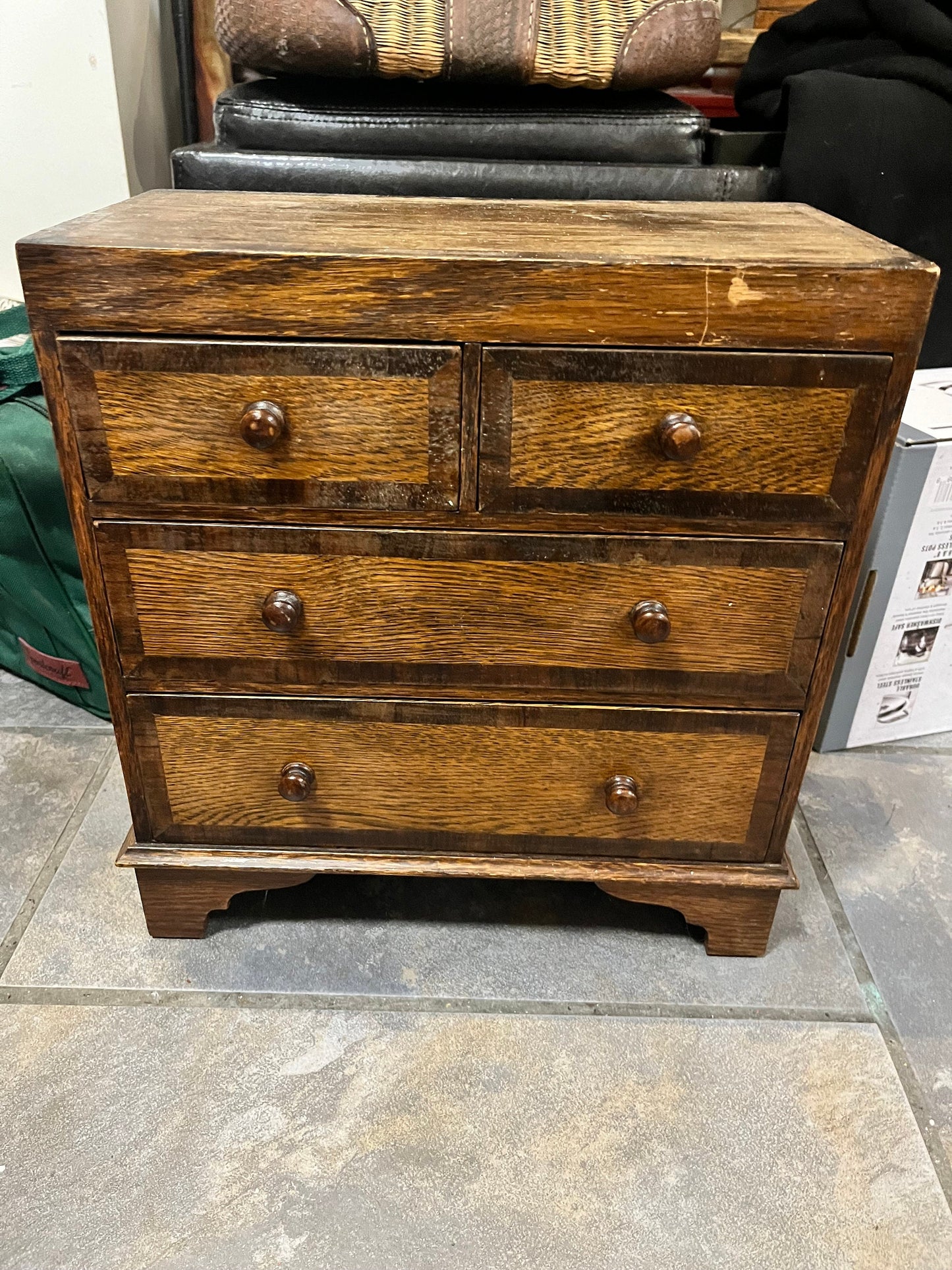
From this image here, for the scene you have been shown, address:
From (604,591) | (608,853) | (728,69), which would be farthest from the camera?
(728,69)

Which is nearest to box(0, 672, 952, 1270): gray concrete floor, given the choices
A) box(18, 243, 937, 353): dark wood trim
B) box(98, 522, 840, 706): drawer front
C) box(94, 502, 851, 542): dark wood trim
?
box(98, 522, 840, 706): drawer front

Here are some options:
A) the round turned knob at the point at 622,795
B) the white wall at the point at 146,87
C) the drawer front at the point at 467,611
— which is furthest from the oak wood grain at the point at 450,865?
the white wall at the point at 146,87

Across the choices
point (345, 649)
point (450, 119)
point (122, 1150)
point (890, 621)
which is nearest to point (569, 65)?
point (450, 119)

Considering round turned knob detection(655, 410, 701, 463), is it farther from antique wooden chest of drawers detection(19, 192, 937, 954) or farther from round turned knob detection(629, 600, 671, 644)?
round turned knob detection(629, 600, 671, 644)

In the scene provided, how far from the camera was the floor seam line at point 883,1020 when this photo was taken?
38.6 inches

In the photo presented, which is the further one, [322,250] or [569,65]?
[569,65]

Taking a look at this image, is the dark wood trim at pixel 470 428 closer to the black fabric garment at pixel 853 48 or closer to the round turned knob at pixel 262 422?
the round turned knob at pixel 262 422

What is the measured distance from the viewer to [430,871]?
44.6 inches

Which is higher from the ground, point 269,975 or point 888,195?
point 888,195

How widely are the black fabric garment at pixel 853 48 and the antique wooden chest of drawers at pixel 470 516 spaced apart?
37cm

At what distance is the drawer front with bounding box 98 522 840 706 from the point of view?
36.4 inches

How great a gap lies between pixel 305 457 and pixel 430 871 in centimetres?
54

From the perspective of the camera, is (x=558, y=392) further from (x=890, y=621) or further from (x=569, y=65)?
(x=890, y=621)

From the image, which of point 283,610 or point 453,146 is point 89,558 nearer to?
point 283,610
